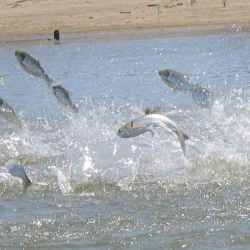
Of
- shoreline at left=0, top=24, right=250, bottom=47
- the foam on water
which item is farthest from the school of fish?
shoreline at left=0, top=24, right=250, bottom=47

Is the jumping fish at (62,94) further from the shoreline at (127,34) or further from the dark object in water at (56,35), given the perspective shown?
the dark object in water at (56,35)

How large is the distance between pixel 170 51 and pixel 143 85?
22.9ft

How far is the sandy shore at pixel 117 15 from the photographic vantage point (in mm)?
30922

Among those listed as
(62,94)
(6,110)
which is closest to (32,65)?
(62,94)

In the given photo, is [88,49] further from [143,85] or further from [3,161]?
[3,161]

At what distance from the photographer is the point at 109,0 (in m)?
35.6

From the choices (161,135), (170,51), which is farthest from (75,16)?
(161,135)

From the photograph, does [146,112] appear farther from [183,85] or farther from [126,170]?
[126,170]

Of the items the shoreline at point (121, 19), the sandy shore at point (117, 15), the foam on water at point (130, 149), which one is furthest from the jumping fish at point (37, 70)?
the sandy shore at point (117, 15)

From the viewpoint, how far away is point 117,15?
32594 mm

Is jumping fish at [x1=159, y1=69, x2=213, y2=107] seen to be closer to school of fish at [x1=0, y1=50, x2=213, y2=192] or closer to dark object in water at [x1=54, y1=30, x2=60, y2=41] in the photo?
school of fish at [x1=0, y1=50, x2=213, y2=192]

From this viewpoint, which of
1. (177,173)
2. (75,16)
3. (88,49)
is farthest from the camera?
(75,16)

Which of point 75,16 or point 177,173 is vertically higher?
point 177,173

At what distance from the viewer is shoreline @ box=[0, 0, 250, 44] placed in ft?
98.6
